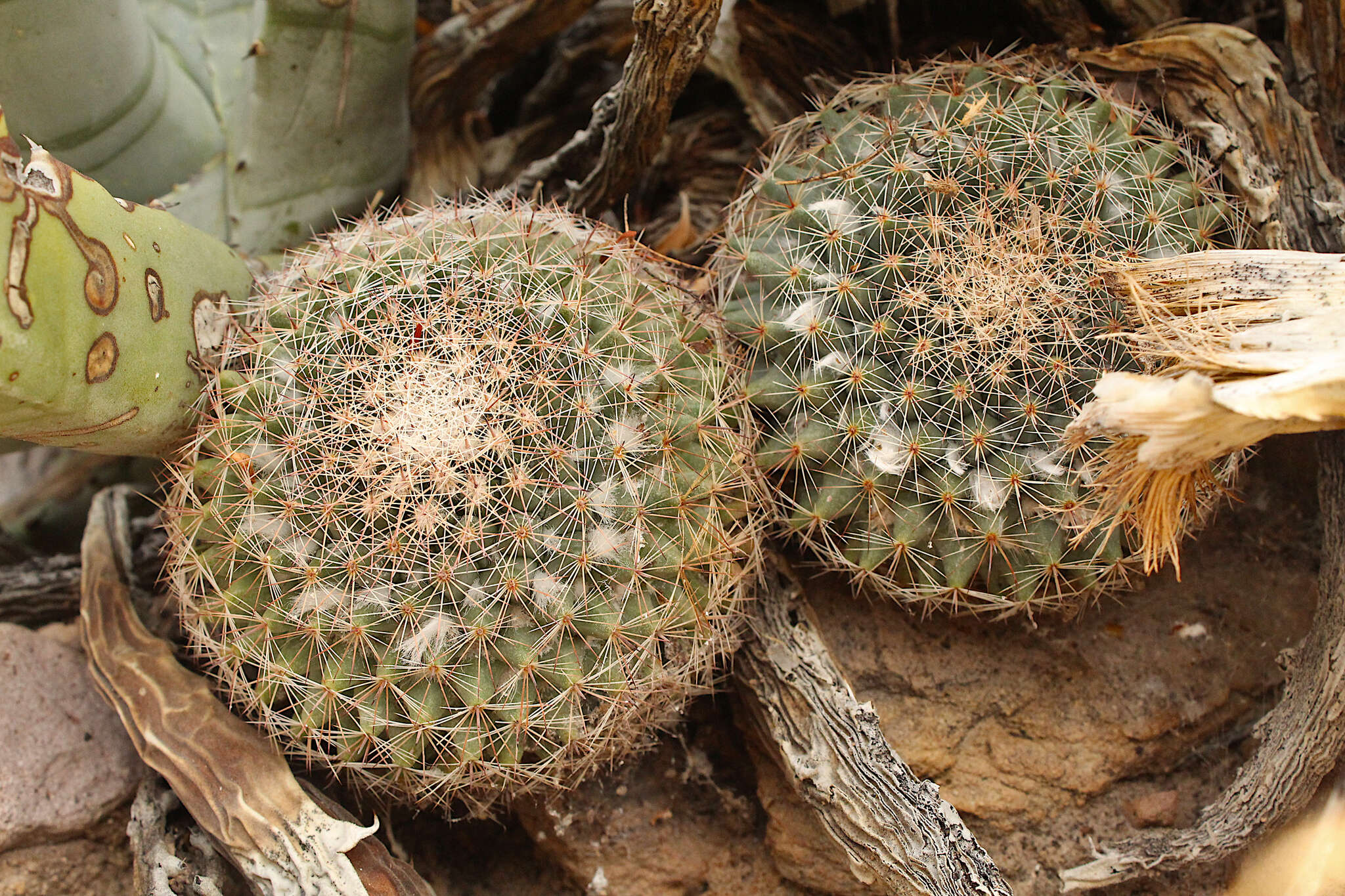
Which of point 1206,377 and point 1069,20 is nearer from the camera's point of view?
point 1206,377

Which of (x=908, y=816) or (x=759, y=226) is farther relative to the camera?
(x=759, y=226)

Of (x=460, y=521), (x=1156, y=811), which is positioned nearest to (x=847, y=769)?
(x=1156, y=811)

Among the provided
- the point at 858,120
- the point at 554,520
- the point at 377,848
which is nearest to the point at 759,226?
the point at 858,120

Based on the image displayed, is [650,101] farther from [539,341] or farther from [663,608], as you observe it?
[663,608]

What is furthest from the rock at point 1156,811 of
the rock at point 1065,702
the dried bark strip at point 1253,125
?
the dried bark strip at point 1253,125

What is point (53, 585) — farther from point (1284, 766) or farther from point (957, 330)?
point (1284, 766)
